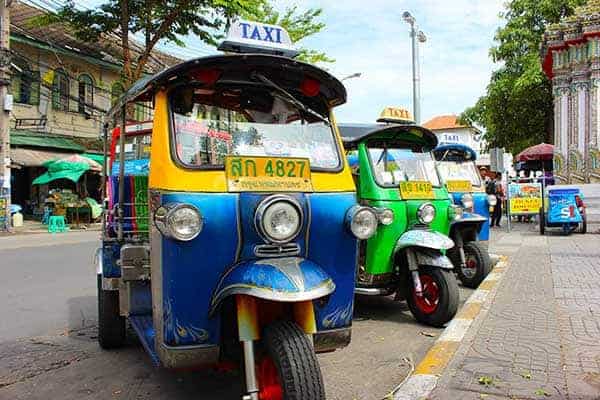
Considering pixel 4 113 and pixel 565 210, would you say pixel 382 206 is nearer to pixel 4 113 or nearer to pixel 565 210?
pixel 565 210

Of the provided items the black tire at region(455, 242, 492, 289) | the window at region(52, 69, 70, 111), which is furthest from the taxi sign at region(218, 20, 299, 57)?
the window at region(52, 69, 70, 111)

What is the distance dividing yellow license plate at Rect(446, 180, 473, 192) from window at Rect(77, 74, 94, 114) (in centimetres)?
1858

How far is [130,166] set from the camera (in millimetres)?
5043

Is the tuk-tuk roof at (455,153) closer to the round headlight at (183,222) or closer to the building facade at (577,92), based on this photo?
the round headlight at (183,222)

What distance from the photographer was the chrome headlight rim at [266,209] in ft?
10.6

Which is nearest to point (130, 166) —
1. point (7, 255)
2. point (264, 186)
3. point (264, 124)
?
point (264, 124)

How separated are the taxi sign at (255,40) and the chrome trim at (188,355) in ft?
5.94

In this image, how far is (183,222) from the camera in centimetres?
310

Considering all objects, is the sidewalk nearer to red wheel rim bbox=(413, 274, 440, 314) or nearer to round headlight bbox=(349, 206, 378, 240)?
red wheel rim bbox=(413, 274, 440, 314)

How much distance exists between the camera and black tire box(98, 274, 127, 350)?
499 centimetres

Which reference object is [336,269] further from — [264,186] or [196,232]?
[196,232]

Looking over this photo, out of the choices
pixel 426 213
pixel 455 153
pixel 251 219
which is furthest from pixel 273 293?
pixel 455 153

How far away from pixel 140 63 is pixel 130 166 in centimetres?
1602

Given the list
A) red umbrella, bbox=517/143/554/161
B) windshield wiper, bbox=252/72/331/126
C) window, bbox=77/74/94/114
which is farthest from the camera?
red umbrella, bbox=517/143/554/161
